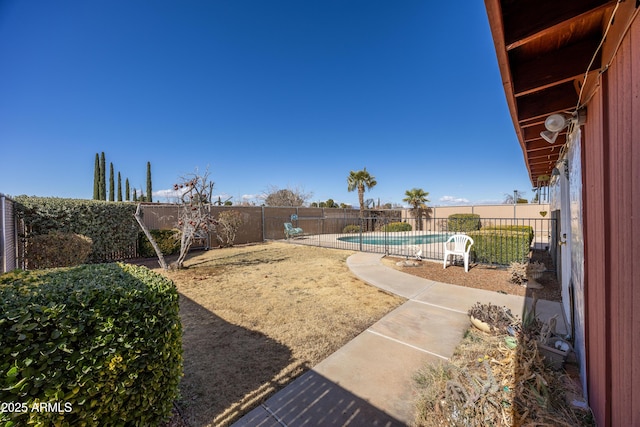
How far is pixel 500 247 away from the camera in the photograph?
603cm

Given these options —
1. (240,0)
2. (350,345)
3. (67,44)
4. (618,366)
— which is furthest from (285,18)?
(618,366)

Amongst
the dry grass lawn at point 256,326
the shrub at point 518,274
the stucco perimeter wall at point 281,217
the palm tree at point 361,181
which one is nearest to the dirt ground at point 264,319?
the dry grass lawn at point 256,326

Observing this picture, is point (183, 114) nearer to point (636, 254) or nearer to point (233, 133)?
point (233, 133)

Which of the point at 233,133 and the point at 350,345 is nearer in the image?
the point at 350,345

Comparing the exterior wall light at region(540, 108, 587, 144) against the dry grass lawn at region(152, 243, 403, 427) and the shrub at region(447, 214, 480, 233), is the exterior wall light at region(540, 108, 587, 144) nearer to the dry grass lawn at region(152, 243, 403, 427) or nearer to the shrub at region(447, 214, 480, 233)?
the dry grass lawn at region(152, 243, 403, 427)

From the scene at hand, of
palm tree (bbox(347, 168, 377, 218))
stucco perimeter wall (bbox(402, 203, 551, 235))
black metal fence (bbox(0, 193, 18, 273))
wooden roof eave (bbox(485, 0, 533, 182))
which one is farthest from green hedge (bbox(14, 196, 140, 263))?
palm tree (bbox(347, 168, 377, 218))

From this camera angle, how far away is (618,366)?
115 cm

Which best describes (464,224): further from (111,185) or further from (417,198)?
(111,185)

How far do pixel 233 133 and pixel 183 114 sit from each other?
3534 mm

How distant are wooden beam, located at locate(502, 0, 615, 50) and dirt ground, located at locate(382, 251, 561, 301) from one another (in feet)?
14.6

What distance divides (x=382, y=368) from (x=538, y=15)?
2.89m

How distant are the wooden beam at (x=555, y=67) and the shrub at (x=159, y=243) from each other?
9382 mm

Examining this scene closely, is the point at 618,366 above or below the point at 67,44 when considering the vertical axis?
below

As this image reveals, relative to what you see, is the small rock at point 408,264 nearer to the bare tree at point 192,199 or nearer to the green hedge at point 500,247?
the green hedge at point 500,247
